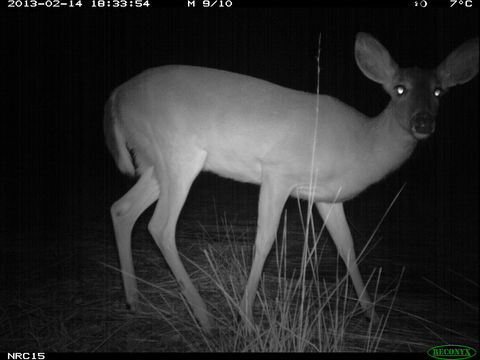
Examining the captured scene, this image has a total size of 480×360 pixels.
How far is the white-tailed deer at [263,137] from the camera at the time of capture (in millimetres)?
3879

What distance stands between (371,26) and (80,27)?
705cm

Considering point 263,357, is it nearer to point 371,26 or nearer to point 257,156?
point 257,156

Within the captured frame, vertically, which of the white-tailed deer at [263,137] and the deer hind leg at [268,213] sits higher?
the white-tailed deer at [263,137]

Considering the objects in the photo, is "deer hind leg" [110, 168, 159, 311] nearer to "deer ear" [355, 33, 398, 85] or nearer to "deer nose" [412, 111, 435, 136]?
"deer ear" [355, 33, 398, 85]

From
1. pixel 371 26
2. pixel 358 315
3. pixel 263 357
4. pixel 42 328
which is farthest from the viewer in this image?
pixel 371 26

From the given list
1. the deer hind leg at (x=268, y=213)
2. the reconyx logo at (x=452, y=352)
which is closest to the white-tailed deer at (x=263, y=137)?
the deer hind leg at (x=268, y=213)

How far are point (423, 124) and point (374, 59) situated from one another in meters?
0.71

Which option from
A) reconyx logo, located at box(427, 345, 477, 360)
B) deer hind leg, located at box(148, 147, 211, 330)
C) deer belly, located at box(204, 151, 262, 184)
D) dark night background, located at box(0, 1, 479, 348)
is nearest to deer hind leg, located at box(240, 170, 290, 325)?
deer belly, located at box(204, 151, 262, 184)

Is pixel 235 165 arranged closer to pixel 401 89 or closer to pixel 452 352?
pixel 401 89

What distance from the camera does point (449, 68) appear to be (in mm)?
4004

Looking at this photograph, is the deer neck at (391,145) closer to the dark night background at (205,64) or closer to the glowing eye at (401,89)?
the glowing eye at (401,89)

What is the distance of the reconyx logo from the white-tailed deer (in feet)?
2.32

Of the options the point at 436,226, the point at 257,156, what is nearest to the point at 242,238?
the point at 257,156

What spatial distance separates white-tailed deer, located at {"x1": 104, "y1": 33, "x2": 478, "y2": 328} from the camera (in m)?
3.88
